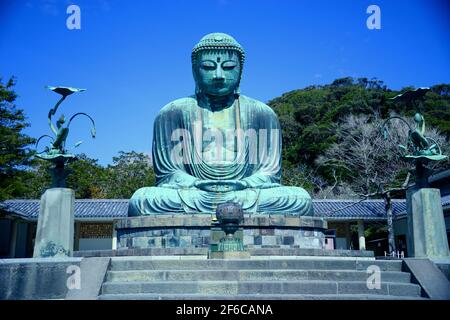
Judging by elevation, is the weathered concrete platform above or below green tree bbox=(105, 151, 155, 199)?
below

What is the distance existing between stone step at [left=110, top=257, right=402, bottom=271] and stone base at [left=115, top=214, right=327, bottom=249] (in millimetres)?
3126

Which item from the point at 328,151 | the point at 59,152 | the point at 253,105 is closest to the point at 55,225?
the point at 59,152

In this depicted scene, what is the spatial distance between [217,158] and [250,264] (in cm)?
559

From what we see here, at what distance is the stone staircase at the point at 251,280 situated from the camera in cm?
577

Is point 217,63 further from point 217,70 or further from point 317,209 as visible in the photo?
point 317,209

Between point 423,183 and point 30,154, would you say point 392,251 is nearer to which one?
point 423,183

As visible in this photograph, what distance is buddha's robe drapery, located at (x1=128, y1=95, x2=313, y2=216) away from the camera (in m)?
10.5

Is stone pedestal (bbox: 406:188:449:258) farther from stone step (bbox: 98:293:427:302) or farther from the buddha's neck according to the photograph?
the buddha's neck

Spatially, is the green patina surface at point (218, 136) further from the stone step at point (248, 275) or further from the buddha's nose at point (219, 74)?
the stone step at point (248, 275)

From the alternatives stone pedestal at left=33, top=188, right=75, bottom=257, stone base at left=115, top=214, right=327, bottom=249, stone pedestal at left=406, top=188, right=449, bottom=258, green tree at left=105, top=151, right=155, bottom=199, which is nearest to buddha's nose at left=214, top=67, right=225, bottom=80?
stone base at left=115, top=214, right=327, bottom=249

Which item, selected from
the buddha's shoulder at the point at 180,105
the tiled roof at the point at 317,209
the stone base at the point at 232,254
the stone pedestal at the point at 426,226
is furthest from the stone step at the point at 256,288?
the tiled roof at the point at 317,209

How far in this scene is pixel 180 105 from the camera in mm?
12258

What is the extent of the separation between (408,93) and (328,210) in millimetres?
13553
